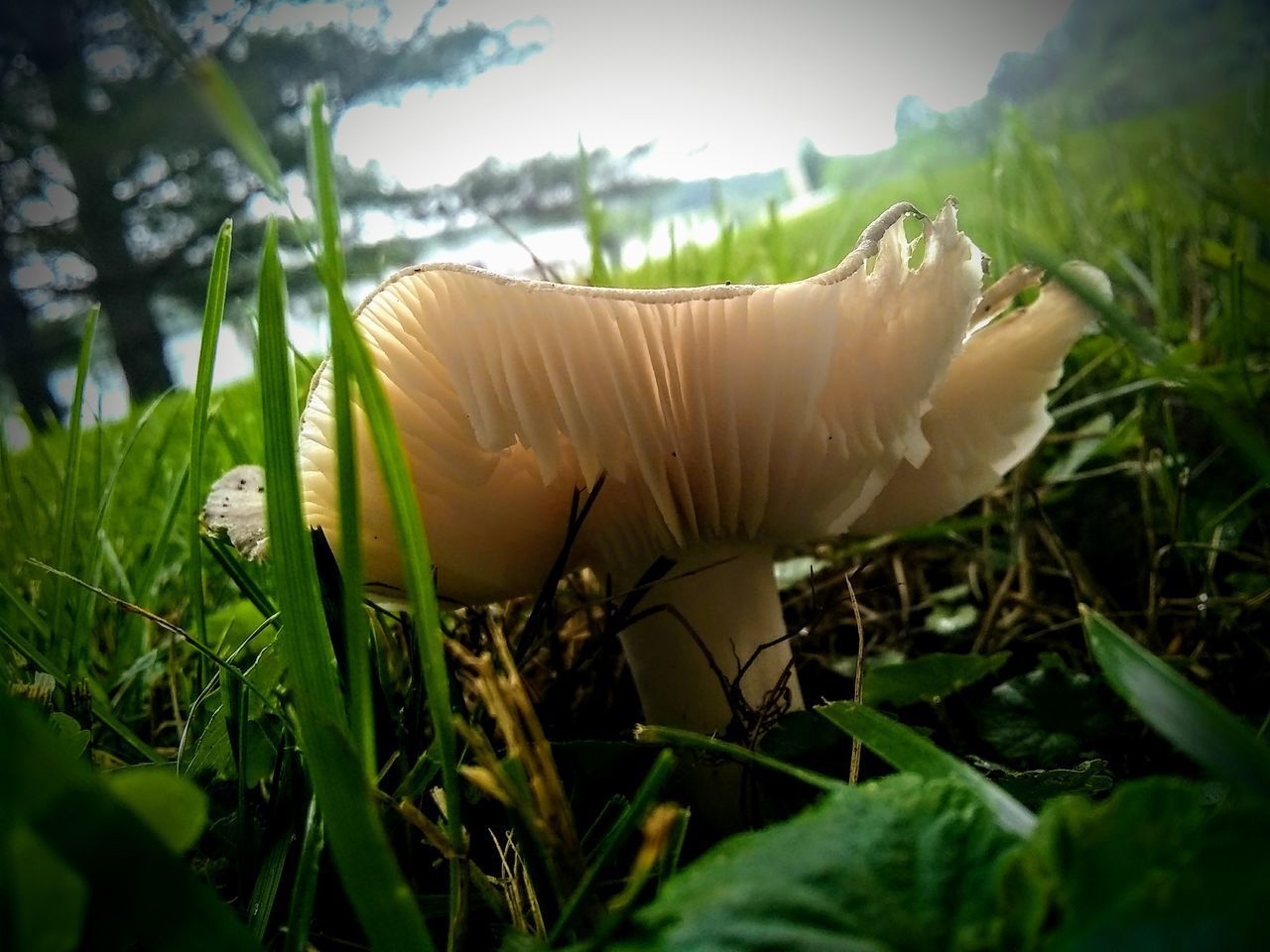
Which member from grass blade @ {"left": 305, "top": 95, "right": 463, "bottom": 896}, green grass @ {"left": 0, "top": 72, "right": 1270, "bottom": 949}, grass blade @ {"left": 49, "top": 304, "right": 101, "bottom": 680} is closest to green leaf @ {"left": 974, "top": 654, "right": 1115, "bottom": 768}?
green grass @ {"left": 0, "top": 72, "right": 1270, "bottom": 949}

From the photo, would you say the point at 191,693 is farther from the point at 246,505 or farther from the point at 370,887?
the point at 370,887

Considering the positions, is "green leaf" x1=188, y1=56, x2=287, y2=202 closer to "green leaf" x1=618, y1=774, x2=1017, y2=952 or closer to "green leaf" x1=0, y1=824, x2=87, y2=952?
"green leaf" x1=0, y1=824, x2=87, y2=952

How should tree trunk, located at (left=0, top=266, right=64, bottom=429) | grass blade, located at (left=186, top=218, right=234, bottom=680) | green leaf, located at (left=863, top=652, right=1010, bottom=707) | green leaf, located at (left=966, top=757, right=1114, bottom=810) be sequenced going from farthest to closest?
tree trunk, located at (left=0, top=266, right=64, bottom=429), green leaf, located at (left=863, top=652, right=1010, bottom=707), grass blade, located at (left=186, top=218, right=234, bottom=680), green leaf, located at (left=966, top=757, right=1114, bottom=810)

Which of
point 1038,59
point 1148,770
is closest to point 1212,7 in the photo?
point 1038,59

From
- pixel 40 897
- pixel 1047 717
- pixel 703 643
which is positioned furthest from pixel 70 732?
pixel 1047 717

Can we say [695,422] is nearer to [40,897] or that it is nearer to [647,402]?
[647,402]

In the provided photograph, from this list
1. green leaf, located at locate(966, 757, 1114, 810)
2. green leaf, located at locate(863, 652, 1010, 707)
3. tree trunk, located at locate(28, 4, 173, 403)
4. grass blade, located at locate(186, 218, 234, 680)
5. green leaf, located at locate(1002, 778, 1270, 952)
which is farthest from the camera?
tree trunk, located at locate(28, 4, 173, 403)

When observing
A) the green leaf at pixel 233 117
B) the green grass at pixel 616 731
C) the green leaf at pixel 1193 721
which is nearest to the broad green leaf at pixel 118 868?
the green grass at pixel 616 731

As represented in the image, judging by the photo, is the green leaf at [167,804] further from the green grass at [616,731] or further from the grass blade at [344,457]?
the grass blade at [344,457]
